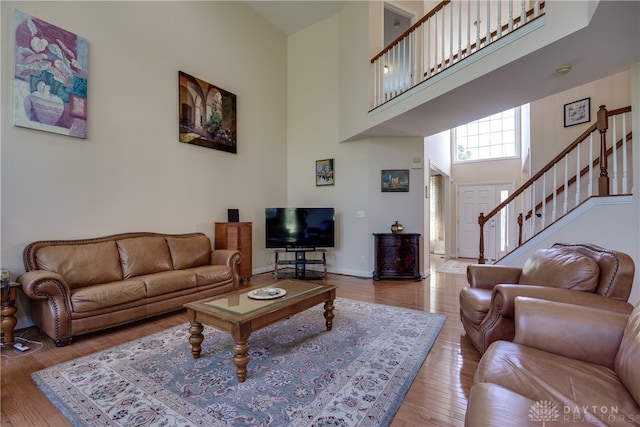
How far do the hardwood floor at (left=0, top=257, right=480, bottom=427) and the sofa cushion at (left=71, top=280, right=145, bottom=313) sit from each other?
323mm

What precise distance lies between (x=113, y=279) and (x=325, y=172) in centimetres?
386

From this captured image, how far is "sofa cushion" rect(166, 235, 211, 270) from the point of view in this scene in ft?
12.6

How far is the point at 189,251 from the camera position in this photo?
398 centimetres

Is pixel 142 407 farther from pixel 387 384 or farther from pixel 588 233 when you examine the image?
pixel 588 233

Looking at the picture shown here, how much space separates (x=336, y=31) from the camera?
5566 mm

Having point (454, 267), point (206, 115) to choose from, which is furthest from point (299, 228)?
point (454, 267)

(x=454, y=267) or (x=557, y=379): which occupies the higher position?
(x=557, y=379)

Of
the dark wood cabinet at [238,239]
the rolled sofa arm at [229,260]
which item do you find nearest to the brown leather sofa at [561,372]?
the rolled sofa arm at [229,260]

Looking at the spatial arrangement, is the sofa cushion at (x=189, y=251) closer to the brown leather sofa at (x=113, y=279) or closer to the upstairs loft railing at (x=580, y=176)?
the brown leather sofa at (x=113, y=279)

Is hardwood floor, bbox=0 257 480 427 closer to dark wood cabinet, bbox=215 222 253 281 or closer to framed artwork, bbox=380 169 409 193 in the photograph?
dark wood cabinet, bbox=215 222 253 281

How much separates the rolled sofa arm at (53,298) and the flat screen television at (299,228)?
2929 mm

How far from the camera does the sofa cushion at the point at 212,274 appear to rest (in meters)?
3.57

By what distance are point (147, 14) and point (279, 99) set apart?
267cm

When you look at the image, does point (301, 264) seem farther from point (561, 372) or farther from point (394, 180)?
point (561, 372)
